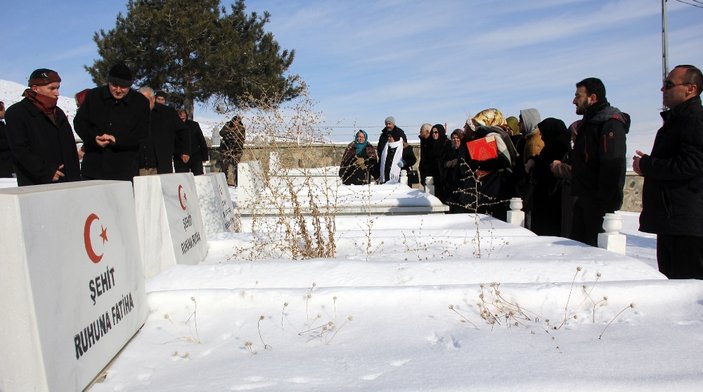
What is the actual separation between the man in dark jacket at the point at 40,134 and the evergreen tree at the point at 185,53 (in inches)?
701

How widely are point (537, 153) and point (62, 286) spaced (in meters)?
5.92

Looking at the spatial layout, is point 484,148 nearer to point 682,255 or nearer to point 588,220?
point 588,220

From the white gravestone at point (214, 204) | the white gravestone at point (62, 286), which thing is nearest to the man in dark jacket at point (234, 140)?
the white gravestone at point (214, 204)

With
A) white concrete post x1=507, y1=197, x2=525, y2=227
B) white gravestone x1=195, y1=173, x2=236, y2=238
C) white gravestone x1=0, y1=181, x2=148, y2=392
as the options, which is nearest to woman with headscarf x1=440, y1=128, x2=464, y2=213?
white concrete post x1=507, y1=197, x2=525, y2=227

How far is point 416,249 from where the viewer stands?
14.8 feet

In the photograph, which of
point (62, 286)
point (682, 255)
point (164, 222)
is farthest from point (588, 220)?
point (62, 286)

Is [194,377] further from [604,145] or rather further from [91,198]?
[604,145]

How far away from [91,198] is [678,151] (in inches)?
135

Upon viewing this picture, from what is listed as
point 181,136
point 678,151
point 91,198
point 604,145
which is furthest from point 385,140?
point 91,198

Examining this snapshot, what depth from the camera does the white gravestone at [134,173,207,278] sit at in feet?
11.2

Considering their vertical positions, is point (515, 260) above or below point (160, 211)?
below

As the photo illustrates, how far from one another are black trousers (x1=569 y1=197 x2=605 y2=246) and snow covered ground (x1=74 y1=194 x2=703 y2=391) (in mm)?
1295

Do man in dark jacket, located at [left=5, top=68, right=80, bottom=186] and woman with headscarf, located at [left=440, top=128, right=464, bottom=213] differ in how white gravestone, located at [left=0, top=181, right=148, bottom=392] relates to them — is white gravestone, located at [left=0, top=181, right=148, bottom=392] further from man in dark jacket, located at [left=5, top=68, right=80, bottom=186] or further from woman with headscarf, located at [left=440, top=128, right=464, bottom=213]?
woman with headscarf, located at [left=440, top=128, right=464, bottom=213]

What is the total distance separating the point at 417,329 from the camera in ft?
8.44
